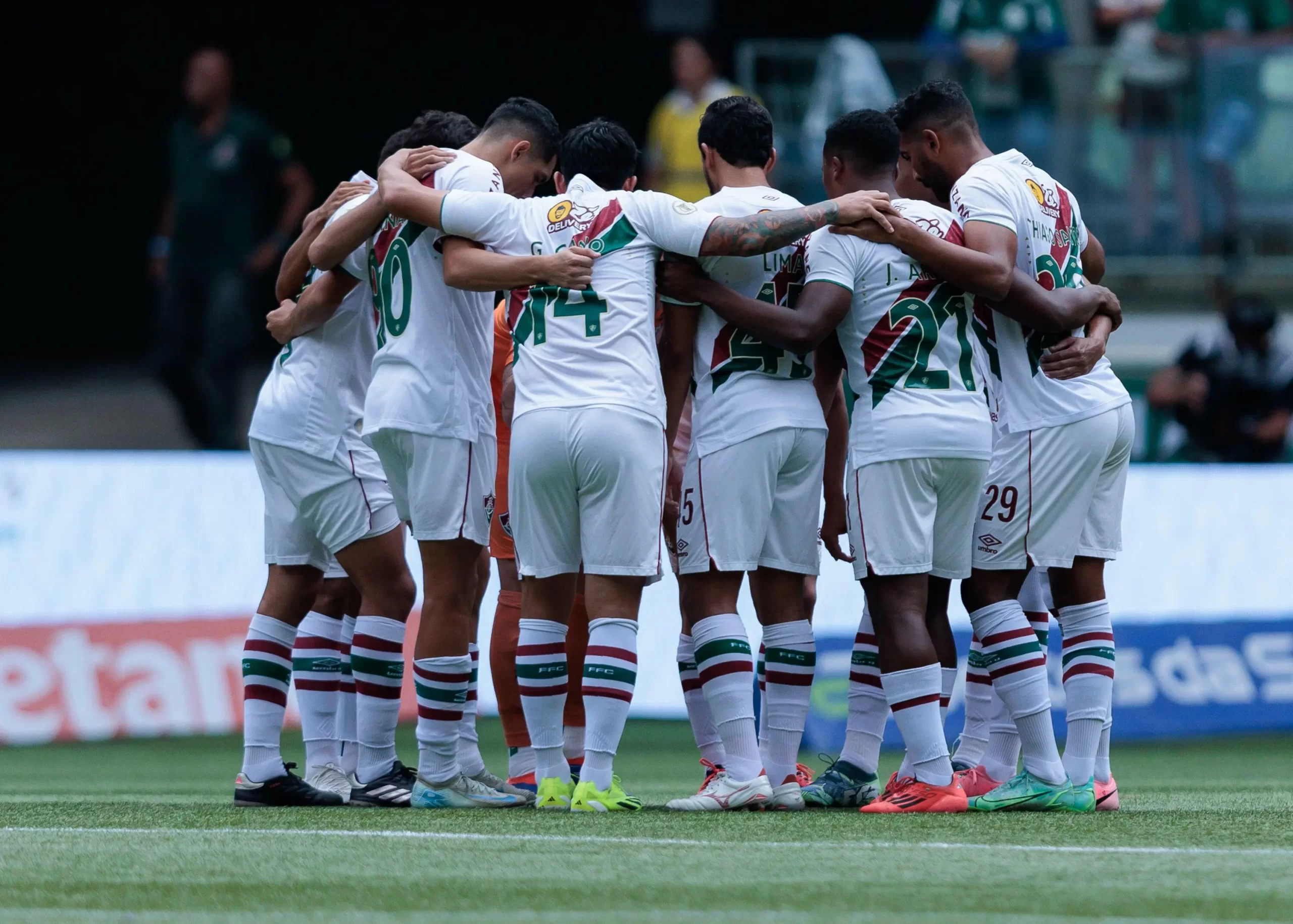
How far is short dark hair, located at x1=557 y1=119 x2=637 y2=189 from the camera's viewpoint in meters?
5.40

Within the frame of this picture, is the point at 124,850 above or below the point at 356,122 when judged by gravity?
below

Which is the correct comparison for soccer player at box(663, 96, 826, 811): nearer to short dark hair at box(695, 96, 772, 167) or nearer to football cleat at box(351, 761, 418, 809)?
short dark hair at box(695, 96, 772, 167)

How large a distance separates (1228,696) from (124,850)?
6376 millimetres

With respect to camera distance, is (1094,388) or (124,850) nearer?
(124,850)

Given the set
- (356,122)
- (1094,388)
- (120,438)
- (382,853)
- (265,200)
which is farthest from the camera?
(356,122)

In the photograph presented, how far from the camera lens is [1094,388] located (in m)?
5.58

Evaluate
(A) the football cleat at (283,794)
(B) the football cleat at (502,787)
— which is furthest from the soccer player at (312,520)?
(B) the football cleat at (502,787)

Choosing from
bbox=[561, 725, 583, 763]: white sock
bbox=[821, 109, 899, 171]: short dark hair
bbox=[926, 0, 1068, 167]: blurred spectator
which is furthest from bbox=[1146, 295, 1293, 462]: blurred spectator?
bbox=[561, 725, 583, 763]: white sock

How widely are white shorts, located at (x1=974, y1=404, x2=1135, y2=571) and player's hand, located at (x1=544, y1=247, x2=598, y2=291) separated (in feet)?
4.54

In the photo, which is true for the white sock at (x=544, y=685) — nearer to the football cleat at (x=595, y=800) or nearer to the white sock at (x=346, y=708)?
the football cleat at (x=595, y=800)

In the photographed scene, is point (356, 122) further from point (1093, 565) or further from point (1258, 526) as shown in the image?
point (1093, 565)

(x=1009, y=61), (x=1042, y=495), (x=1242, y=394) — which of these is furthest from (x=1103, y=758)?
(x=1009, y=61)

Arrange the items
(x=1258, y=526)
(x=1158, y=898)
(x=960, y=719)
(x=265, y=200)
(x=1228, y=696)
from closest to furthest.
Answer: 1. (x=1158, y=898)
2. (x=960, y=719)
3. (x=1228, y=696)
4. (x=1258, y=526)
5. (x=265, y=200)

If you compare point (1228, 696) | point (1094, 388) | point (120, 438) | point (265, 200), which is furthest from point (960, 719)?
point (120, 438)
